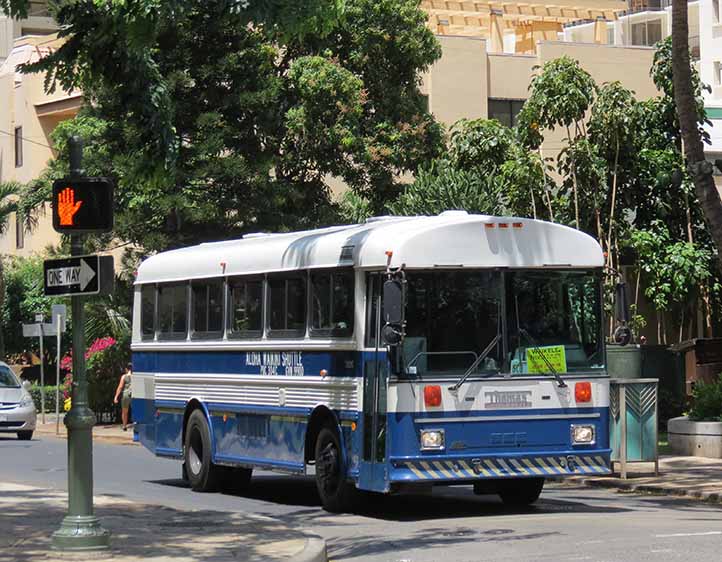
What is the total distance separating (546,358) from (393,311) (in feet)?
6.86

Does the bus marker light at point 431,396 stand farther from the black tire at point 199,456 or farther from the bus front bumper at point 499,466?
the black tire at point 199,456

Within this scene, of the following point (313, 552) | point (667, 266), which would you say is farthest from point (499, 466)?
point (667, 266)

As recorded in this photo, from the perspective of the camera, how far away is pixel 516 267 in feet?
55.7

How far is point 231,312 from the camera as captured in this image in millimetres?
20172

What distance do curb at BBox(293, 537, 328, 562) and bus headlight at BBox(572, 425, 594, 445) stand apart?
13.6 feet

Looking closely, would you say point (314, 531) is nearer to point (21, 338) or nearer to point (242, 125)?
point (242, 125)

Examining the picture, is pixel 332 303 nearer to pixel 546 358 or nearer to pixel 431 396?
pixel 431 396

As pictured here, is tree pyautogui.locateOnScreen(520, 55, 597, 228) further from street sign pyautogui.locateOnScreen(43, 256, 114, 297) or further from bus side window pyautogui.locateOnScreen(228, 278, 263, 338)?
street sign pyautogui.locateOnScreen(43, 256, 114, 297)

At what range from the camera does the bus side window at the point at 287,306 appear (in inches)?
722

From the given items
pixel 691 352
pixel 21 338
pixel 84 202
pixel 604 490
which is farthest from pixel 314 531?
pixel 21 338

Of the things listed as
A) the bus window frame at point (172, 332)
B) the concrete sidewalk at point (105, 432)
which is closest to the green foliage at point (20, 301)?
the concrete sidewalk at point (105, 432)

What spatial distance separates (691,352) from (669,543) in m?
20.9

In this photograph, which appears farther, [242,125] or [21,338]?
[21,338]

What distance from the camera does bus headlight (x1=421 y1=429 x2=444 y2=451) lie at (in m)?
16.3
